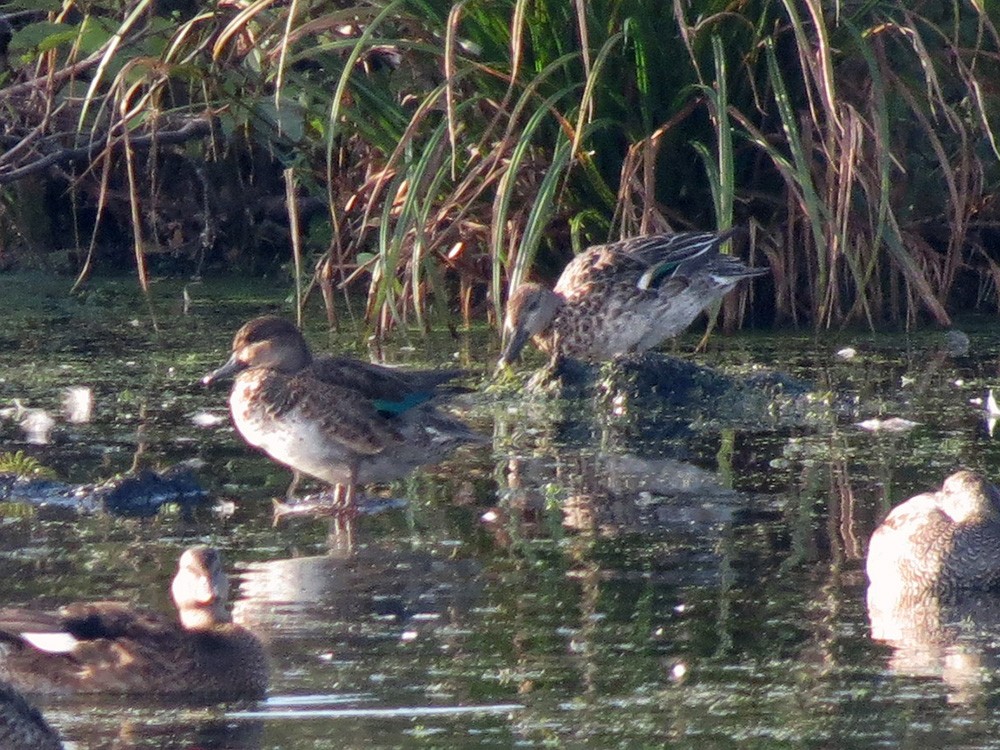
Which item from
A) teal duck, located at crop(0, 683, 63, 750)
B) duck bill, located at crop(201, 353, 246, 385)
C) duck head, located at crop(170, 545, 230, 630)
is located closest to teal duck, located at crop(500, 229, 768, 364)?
duck bill, located at crop(201, 353, 246, 385)

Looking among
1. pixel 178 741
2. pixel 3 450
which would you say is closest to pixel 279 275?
pixel 3 450

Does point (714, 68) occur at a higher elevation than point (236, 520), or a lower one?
higher

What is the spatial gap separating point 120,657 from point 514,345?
473 cm

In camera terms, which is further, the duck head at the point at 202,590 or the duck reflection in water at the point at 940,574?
the duck reflection in water at the point at 940,574

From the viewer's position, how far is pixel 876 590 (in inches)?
210

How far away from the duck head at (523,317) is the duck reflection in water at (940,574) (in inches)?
135

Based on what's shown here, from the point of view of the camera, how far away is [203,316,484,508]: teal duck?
22.1 ft

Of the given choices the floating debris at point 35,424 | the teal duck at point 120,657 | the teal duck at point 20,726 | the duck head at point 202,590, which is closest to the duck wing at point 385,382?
the floating debris at point 35,424

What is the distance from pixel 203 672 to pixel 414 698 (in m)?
0.50

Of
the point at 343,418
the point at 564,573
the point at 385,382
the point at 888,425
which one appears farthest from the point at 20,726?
the point at 888,425

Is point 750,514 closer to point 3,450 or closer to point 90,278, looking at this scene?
point 3,450

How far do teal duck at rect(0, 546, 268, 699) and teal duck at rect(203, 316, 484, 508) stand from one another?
2047 mm

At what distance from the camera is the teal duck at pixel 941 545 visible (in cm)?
539

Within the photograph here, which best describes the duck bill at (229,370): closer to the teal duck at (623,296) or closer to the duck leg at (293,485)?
the duck leg at (293,485)
